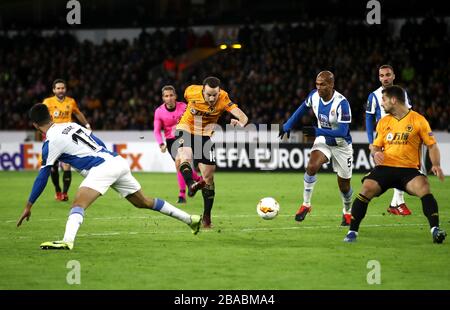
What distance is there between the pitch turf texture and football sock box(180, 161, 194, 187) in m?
0.77

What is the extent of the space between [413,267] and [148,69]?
26.3 meters

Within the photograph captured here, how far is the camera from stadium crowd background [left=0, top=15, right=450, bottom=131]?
29.2 m

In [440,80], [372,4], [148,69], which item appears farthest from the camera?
[148,69]

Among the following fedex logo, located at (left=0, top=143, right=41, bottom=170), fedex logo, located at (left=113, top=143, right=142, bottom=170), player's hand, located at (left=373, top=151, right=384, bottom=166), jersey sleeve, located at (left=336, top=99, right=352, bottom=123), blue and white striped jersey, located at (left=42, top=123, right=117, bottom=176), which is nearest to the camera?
blue and white striped jersey, located at (left=42, top=123, right=117, bottom=176)

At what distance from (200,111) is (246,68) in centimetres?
1909

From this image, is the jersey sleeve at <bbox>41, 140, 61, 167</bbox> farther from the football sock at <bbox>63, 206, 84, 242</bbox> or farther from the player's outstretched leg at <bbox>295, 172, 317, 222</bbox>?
the player's outstretched leg at <bbox>295, 172, 317, 222</bbox>

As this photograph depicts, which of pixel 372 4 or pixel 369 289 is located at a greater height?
pixel 372 4

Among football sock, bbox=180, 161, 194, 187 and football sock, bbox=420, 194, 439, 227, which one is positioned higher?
football sock, bbox=180, 161, 194, 187

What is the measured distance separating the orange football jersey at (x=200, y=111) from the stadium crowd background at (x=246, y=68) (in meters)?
14.8

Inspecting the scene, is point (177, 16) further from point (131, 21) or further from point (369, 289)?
point (369, 289)

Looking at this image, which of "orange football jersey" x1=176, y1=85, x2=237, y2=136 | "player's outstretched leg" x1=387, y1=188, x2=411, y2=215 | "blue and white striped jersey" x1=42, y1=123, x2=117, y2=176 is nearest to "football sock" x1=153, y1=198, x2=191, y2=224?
"blue and white striped jersey" x1=42, y1=123, x2=117, y2=176

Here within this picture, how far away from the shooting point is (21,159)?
29.0 m

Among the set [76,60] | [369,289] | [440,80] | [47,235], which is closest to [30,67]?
[76,60]
